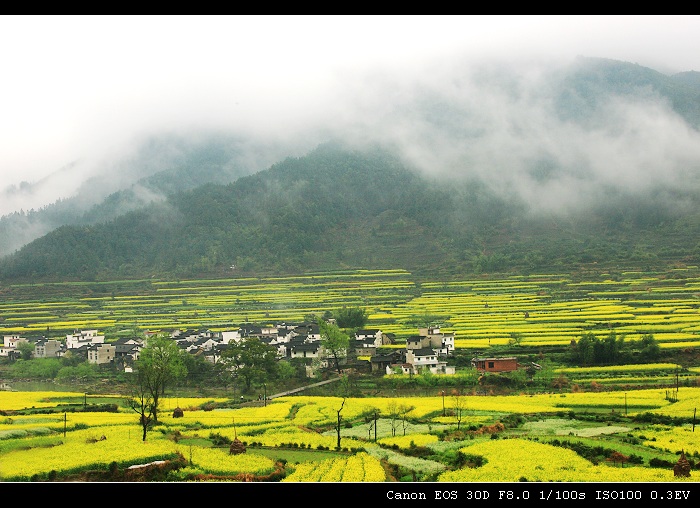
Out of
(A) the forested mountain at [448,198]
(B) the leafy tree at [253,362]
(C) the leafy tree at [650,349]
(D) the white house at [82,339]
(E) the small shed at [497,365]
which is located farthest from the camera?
(A) the forested mountain at [448,198]

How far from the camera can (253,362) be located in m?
17.6

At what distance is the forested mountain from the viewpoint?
138 ft

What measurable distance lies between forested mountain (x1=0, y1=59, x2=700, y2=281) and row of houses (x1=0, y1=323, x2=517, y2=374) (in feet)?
56.0

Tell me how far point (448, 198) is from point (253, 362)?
35.7m

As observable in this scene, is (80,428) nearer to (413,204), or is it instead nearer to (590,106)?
(413,204)

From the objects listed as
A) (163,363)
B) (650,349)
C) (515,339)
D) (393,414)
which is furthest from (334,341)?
(650,349)

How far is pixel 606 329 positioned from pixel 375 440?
13803mm

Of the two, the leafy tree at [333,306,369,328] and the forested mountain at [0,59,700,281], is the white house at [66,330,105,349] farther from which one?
the forested mountain at [0,59,700,281]

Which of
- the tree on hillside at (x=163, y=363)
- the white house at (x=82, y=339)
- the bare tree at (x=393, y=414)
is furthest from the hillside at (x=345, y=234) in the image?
the bare tree at (x=393, y=414)

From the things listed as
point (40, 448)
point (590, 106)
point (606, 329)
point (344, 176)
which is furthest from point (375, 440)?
point (590, 106)

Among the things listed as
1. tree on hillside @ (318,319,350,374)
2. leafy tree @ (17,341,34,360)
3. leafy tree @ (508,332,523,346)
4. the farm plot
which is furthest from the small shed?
leafy tree @ (17,341,34,360)

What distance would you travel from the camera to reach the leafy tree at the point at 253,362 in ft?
56.6

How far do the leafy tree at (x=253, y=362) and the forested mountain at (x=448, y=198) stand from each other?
22766 mm

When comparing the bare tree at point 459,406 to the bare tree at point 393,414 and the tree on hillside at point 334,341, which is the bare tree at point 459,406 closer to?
the bare tree at point 393,414
